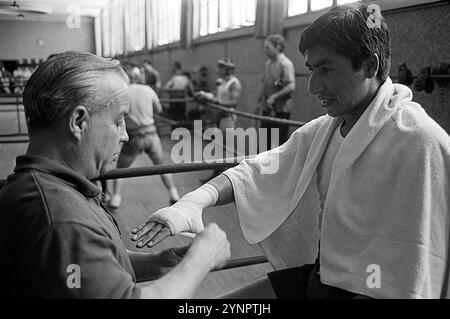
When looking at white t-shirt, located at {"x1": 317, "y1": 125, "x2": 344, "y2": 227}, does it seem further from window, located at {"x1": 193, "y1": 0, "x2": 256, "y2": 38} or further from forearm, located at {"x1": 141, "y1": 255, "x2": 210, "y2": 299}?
window, located at {"x1": 193, "y1": 0, "x2": 256, "y2": 38}

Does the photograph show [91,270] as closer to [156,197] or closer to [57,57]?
[57,57]

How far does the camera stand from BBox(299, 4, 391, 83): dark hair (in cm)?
106

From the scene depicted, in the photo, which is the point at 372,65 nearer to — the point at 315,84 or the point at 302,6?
the point at 315,84

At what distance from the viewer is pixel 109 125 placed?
871 mm

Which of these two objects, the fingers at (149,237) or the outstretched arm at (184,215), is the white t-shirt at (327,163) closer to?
the outstretched arm at (184,215)

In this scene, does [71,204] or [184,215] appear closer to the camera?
[71,204]

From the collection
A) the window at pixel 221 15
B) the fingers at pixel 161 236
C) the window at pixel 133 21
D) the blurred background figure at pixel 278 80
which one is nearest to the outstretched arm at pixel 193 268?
the fingers at pixel 161 236

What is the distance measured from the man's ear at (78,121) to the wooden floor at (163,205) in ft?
1.21

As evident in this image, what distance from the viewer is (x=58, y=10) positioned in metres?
1.79

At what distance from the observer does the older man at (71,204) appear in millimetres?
733

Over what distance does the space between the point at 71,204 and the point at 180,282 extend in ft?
0.81

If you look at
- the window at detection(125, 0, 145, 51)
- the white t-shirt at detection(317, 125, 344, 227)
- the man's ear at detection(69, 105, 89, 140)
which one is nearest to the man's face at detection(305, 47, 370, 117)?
the white t-shirt at detection(317, 125, 344, 227)

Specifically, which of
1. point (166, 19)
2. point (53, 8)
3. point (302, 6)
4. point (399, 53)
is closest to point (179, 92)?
point (166, 19)
